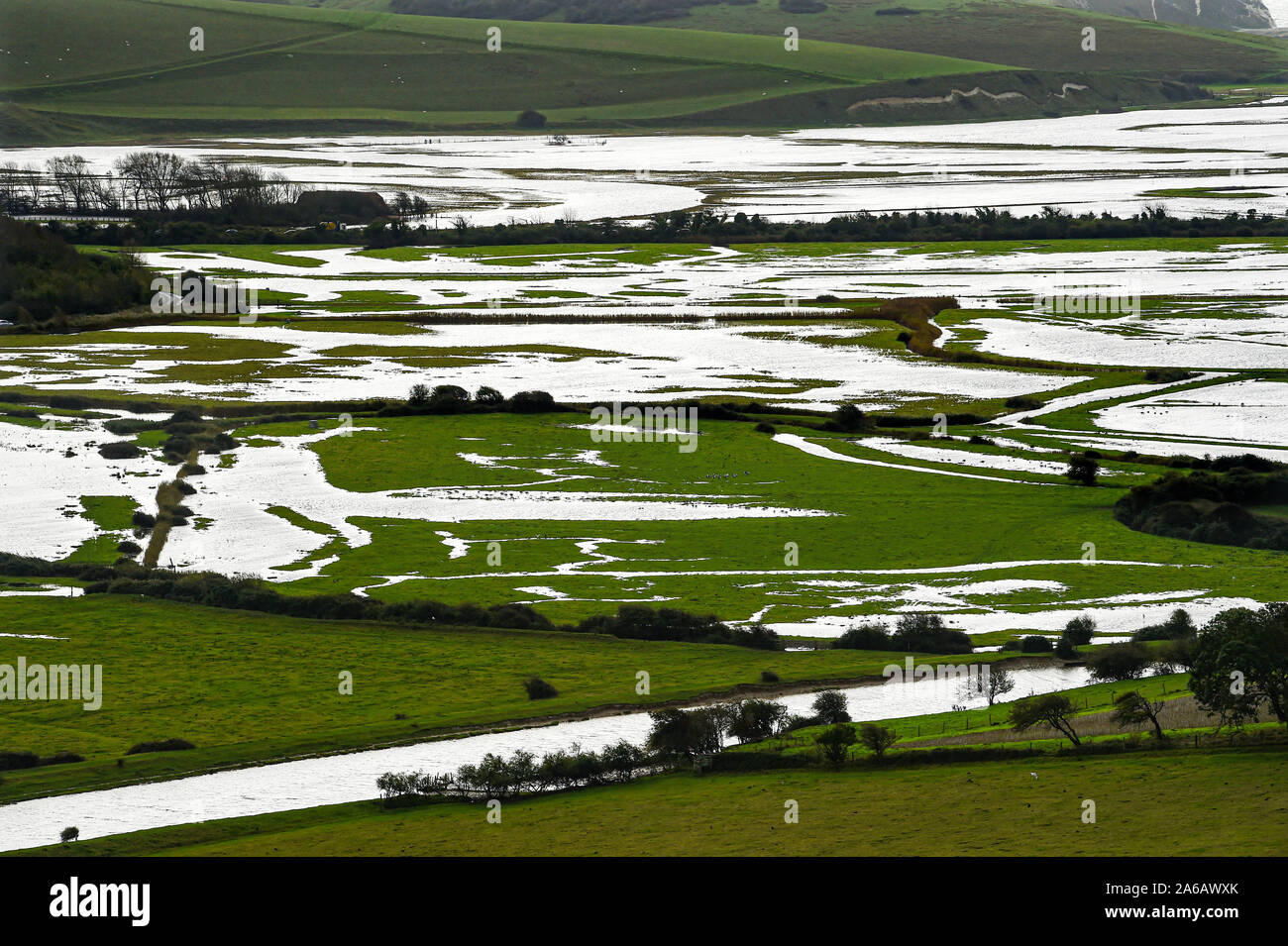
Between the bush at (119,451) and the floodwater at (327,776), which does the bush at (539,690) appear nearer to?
the floodwater at (327,776)

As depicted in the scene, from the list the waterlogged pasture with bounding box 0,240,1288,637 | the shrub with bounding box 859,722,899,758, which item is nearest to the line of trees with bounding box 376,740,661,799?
the shrub with bounding box 859,722,899,758

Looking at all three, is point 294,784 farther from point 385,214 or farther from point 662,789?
point 385,214

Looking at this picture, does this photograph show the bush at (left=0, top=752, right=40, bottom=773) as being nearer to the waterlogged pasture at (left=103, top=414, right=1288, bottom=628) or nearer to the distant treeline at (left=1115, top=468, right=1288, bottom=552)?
the waterlogged pasture at (left=103, top=414, right=1288, bottom=628)

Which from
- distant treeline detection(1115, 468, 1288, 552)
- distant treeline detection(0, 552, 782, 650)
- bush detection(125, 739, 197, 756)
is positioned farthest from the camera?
distant treeline detection(1115, 468, 1288, 552)

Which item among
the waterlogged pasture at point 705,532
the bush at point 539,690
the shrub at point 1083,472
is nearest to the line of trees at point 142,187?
the waterlogged pasture at point 705,532
